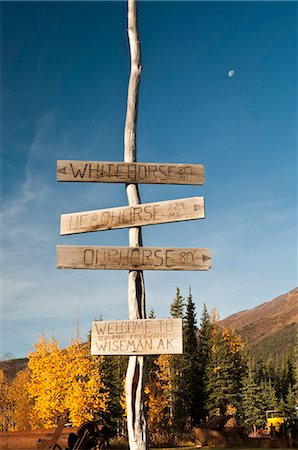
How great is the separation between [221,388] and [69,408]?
71.0 feet

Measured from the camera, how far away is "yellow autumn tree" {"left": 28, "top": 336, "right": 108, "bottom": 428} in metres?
30.1

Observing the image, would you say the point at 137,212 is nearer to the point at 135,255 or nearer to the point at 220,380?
the point at 135,255

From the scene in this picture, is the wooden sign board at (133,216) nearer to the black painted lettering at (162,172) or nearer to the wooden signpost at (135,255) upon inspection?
the wooden signpost at (135,255)

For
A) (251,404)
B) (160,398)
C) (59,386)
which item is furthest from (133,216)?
(251,404)

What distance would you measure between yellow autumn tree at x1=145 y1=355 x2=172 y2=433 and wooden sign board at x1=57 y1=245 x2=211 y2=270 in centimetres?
3651

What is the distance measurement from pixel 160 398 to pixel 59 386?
15.2 metres

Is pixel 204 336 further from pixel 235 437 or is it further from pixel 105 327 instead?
pixel 105 327

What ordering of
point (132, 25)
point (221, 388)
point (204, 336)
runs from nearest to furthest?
point (132, 25), point (221, 388), point (204, 336)

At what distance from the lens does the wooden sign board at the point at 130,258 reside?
6.70 m

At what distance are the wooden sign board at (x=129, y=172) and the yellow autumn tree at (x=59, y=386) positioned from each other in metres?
25.7

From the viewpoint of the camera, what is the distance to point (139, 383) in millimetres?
6762

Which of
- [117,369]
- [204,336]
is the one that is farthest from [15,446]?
[204,336]

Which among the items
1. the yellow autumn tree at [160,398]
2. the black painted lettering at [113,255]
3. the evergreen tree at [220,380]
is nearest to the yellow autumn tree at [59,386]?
the yellow autumn tree at [160,398]

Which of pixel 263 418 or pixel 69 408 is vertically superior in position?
pixel 69 408
